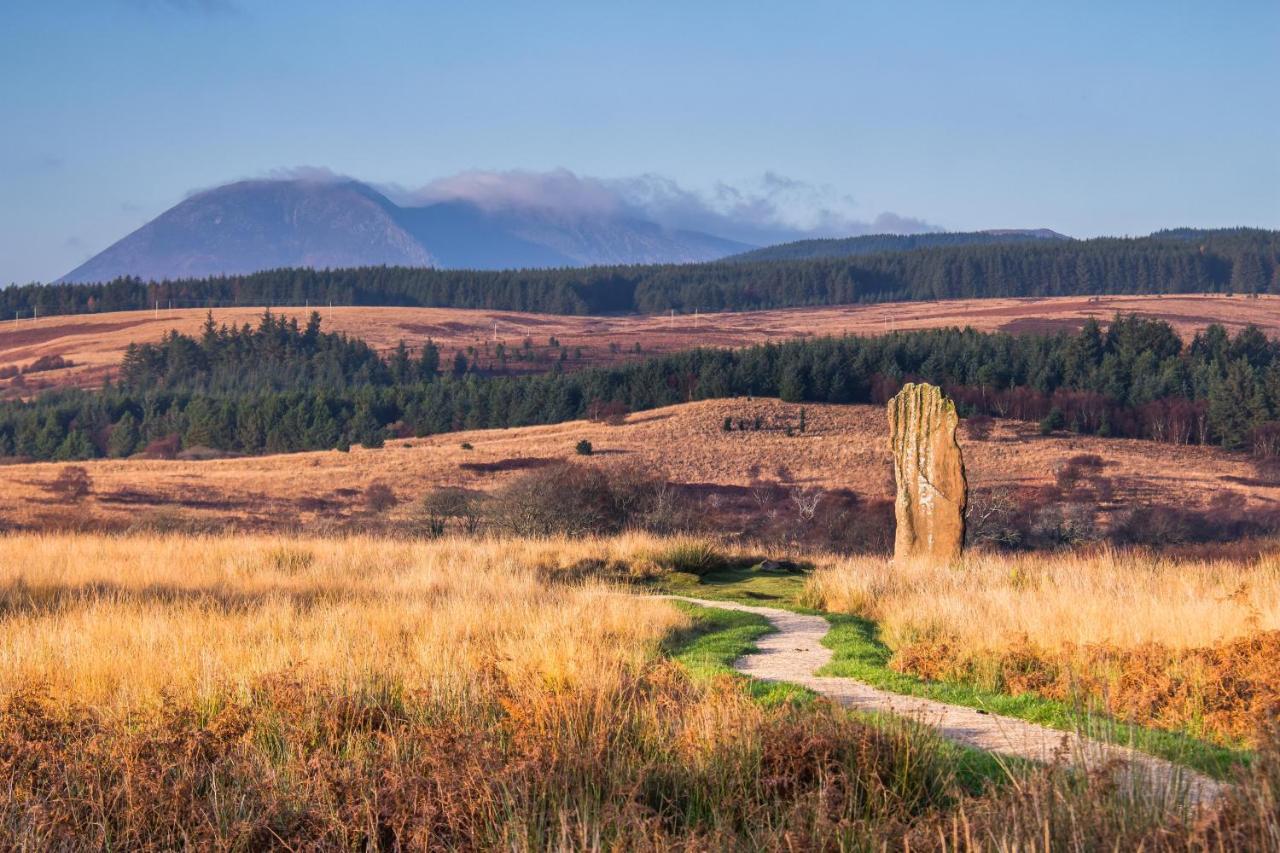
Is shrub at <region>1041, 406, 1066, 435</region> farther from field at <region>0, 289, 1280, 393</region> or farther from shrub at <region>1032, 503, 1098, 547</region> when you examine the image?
field at <region>0, 289, 1280, 393</region>

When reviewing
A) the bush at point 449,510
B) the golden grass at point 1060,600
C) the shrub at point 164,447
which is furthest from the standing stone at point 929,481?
the shrub at point 164,447

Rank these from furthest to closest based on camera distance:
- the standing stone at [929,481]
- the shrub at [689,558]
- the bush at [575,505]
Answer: the bush at [575,505] → the shrub at [689,558] → the standing stone at [929,481]

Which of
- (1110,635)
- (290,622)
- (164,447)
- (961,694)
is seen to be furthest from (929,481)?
(164,447)

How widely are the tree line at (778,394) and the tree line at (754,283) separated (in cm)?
7248

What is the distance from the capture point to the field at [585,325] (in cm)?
11906

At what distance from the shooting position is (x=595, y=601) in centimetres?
1321

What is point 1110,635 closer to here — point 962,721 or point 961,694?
point 961,694

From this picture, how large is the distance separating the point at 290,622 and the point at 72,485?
43873 mm

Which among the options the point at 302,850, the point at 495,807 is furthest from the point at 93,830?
the point at 495,807

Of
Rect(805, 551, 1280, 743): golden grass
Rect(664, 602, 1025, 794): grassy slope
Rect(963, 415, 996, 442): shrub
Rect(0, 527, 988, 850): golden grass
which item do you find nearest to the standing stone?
Rect(805, 551, 1280, 743): golden grass

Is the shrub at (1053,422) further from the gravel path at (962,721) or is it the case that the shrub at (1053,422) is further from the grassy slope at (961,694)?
the gravel path at (962,721)

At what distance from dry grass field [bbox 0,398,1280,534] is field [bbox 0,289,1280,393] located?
4916cm

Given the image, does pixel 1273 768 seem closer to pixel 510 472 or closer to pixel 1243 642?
pixel 1243 642

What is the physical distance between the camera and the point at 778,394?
79875 millimetres
